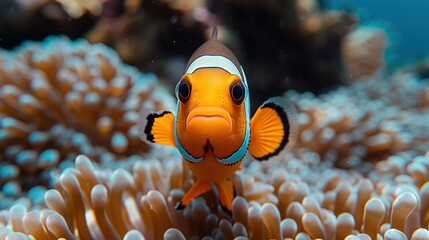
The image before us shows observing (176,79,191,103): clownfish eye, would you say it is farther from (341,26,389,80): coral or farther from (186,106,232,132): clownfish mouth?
(341,26,389,80): coral

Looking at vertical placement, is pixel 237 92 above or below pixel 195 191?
above

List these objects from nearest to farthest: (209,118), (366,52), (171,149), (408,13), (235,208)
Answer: (209,118), (235,208), (171,149), (366,52), (408,13)

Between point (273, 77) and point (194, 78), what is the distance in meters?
2.19

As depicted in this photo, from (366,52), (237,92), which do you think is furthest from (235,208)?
(366,52)

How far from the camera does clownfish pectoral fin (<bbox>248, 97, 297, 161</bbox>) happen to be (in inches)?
47.5

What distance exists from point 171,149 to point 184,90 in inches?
44.0

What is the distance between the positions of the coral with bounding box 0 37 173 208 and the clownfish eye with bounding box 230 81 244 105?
1166mm

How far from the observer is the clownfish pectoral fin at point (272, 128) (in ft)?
3.96

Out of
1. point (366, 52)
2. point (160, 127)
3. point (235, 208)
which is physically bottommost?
point (235, 208)

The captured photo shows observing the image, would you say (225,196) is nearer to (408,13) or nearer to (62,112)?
(62,112)

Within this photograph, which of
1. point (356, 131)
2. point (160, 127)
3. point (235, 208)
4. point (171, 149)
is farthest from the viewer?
point (356, 131)

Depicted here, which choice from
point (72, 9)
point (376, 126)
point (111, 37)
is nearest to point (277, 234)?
point (376, 126)

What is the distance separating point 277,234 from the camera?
4.15 feet

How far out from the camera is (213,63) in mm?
1029
